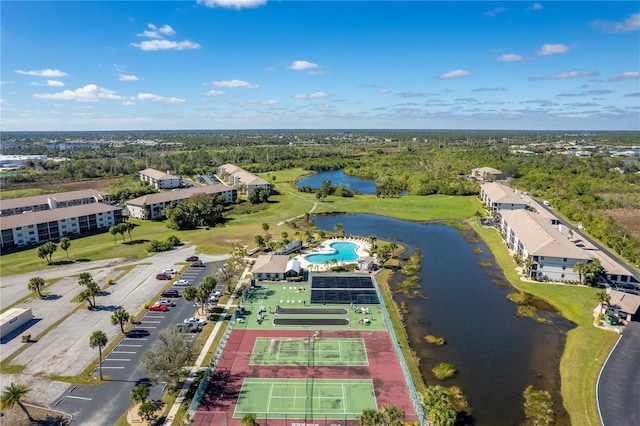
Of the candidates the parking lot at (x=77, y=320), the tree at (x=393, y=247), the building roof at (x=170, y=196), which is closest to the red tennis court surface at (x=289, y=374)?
the parking lot at (x=77, y=320)

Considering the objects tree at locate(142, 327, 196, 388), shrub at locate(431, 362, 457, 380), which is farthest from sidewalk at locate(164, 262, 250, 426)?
shrub at locate(431, 362, 457, 380)

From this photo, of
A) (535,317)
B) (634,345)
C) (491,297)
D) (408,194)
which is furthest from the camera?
(408,194)

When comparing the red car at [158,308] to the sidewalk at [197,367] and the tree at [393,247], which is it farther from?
the tree at [393,247]

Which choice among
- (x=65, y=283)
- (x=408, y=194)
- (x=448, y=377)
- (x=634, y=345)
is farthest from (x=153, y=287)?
(x=408, y=194)

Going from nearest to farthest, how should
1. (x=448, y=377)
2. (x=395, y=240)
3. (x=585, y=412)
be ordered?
(x=585, y=412) < (x=448, y=377) < (x=395, y=240)

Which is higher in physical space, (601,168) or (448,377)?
(601,168)

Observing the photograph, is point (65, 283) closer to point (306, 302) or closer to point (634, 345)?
point (306, 302)
